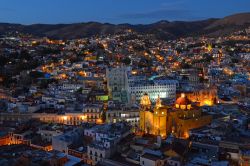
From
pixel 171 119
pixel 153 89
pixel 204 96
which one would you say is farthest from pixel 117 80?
pixel 171 119

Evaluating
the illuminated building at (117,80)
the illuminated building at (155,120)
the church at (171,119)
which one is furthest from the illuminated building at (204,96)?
the illuminated building at (155,120)

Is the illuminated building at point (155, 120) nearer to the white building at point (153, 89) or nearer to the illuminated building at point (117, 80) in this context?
the white building at point (153, 89)

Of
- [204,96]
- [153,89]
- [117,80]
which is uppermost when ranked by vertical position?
[117,80]

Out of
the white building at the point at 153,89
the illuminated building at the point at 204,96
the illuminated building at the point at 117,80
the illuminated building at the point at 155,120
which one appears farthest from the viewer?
the illuminated building at the point at 117,80

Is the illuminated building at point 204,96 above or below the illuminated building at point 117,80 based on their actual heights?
below

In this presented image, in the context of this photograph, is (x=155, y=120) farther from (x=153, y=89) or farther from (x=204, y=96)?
(x=153, y=89)

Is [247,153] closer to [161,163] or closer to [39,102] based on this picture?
[161,163]

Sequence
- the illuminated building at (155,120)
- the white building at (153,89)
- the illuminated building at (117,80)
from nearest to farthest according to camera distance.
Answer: the illuminated building at (155,120)
the white building at (153,89)
the illuminated building at (117,80)

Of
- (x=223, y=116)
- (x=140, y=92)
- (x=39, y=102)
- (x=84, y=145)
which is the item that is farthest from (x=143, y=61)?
(x=84, y=145)

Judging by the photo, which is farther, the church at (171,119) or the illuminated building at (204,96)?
the illuminated building at (204,96)
